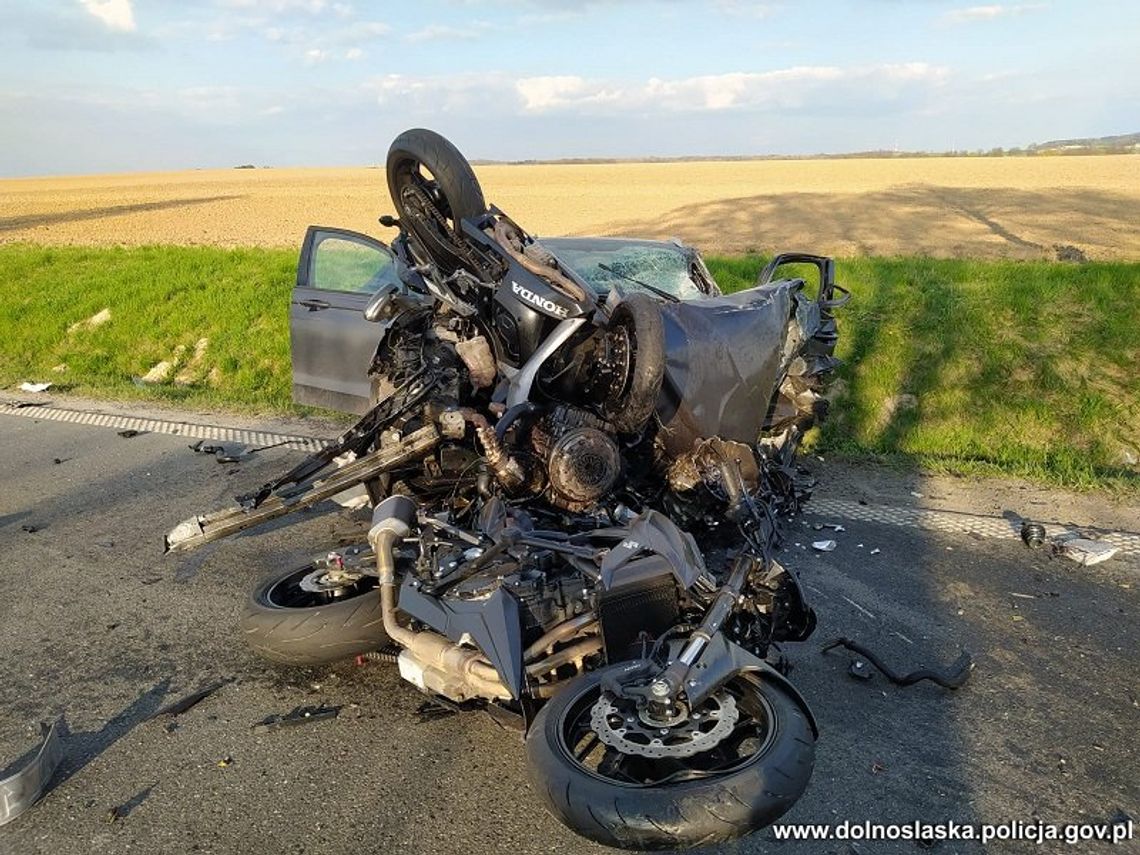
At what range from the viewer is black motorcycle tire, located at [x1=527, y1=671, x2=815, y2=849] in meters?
2.35

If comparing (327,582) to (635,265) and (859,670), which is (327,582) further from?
(635,265)

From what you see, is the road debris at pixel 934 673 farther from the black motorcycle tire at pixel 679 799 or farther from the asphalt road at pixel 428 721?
the black motorcycle tire at pixel 679 799

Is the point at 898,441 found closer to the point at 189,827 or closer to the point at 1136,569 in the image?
the point at 1136,569

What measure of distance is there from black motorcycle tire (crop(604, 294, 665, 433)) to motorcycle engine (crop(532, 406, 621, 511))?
13cm

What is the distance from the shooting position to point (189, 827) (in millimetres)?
2863

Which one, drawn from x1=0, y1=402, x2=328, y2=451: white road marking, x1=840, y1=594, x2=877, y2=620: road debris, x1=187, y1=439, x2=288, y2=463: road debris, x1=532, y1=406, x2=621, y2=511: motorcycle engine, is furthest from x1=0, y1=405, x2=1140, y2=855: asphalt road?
x1=0, y1=402, x2=328, y2=451: white road marking

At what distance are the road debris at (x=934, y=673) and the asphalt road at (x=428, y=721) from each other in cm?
5

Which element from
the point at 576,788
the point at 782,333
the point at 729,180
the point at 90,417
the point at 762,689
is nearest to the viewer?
the point at 576,788

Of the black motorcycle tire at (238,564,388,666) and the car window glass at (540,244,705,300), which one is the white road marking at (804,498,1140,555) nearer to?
the car window glass at (540,244,705,300)

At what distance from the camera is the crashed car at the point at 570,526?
2656 millimetres

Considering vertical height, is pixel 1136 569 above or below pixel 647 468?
below

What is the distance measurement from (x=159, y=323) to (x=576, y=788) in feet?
37.0

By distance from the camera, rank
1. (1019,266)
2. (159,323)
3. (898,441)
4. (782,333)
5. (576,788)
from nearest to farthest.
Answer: (576,788)
(782,333)
(898,441)
(1019,266)
(159,323)

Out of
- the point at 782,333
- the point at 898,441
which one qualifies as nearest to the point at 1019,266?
the point at 898,441
